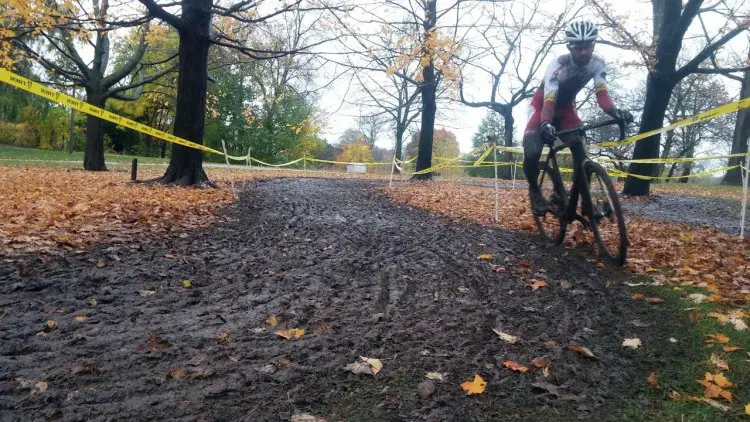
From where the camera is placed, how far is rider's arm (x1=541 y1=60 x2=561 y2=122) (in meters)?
5.41

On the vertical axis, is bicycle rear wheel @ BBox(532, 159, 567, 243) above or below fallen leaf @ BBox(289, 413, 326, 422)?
above

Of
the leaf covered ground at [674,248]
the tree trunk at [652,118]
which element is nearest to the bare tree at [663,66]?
the tree trunk at [652,118]

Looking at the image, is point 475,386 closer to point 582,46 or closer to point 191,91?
point 582,46

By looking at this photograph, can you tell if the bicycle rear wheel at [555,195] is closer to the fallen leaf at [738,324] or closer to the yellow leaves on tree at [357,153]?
the fallen leaf at [738,324]

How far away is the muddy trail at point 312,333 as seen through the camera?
2408mm

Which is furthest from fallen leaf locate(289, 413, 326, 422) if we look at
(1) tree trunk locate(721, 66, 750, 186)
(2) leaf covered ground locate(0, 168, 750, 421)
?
(1) tree trunk locate(721, 66, 750, 186)

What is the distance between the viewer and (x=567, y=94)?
5.64 m

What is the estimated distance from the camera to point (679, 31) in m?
12.7

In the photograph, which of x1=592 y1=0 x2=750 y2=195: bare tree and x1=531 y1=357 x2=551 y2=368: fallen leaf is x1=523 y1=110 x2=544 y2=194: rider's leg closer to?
x1=531 y1=357 x2=551 y2=368: fallen leaf

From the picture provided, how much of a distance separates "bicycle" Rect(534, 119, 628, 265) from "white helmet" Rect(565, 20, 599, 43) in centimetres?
94

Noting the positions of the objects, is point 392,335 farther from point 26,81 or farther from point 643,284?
point 26,81

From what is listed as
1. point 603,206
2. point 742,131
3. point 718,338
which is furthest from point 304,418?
point 742,131

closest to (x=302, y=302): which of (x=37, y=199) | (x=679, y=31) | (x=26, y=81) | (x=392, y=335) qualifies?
(x=392, y=335)

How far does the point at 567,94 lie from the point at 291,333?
4316mm
